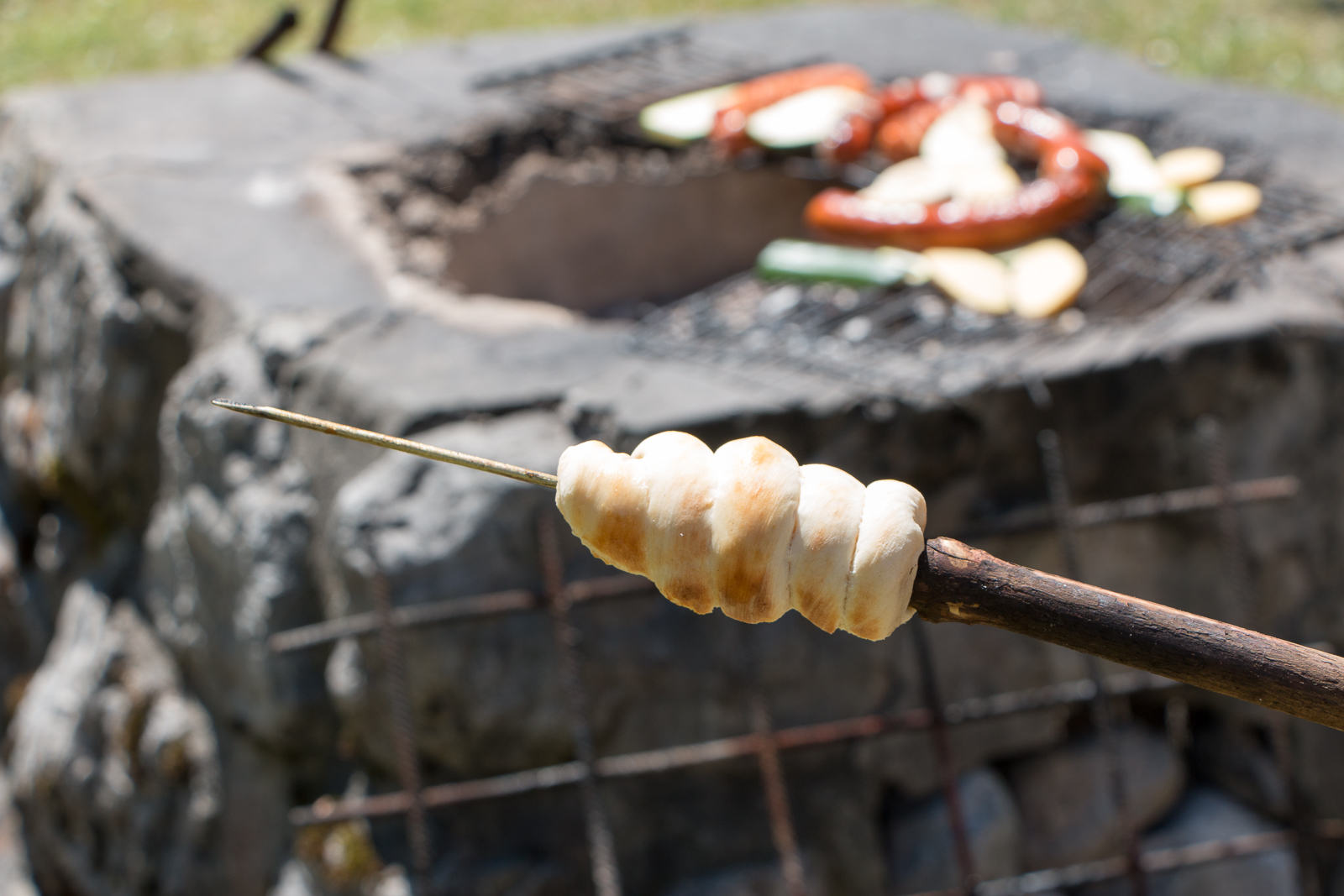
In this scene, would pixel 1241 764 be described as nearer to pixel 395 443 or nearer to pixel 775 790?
pixel 775 790

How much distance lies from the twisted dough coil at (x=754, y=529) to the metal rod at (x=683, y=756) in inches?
47.5

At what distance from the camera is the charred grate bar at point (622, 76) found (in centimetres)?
352

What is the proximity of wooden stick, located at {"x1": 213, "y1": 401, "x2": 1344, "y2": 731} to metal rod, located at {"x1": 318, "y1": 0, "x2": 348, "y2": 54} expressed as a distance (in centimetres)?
362

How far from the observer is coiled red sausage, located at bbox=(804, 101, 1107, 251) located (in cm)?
257

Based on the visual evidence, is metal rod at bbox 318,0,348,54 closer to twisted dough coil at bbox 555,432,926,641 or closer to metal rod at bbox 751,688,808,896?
metal rod at bbox 751,688,808,896

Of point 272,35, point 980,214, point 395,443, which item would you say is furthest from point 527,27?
point 395,443

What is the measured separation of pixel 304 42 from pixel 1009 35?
4384 mm

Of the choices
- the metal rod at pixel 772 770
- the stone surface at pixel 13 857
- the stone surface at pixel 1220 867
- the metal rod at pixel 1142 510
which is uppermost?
the metal rod at pixel 1142 510

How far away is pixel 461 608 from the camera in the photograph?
186 cm

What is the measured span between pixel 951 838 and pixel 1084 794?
0.32 m

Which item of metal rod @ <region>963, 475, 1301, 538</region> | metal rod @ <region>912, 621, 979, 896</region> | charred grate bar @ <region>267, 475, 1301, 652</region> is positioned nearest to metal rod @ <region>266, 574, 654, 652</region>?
charred grate bar @ <region>267, 475, 1301, 652</region>

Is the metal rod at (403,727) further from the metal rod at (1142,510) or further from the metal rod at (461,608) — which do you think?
the metal rod at (1142,510)

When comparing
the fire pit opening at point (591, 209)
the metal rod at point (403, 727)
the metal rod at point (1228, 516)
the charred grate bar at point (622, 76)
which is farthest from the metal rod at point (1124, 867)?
the charred grate bar at point (622, 76)

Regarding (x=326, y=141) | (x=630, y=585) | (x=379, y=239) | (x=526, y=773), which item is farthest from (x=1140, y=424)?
(x=326, y=141)
